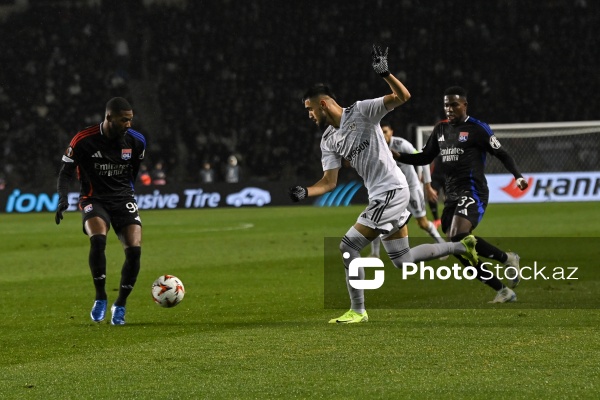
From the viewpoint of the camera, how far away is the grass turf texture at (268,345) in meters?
5.53

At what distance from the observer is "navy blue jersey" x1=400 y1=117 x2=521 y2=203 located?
32.3 ft

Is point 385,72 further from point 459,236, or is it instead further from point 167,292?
point 167,292

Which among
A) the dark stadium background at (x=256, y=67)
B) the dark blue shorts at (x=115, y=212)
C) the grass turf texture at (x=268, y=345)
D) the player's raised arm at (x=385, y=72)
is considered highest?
the dark stadium background at (x=256, y=67)

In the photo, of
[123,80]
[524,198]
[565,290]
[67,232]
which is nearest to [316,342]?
[565,290]

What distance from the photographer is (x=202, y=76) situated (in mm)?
39312

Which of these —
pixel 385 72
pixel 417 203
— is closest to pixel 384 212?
pixel 385 72

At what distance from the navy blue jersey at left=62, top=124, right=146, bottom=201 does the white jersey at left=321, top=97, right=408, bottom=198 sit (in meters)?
1.71

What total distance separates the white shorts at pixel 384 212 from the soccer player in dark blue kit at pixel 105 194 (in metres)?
1.98

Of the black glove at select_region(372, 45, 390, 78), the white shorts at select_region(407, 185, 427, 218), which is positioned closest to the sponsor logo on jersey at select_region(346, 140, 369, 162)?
the black glove at select_region(372, 45, 390, 78)

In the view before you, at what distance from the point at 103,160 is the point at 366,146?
2246mm

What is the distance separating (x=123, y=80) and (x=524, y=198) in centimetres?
1644

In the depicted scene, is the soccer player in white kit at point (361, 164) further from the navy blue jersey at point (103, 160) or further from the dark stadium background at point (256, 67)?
the dark stadium background at point (256, 67)

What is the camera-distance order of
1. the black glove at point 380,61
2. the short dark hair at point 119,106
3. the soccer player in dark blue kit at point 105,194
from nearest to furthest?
1. the black glove at point 380,61
2. the short dark hair at point 119,106
3. the soccer player in dark blue kit at point 105,194

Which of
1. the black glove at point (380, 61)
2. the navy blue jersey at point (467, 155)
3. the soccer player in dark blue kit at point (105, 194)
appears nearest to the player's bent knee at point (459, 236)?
the navy blue jersey at point (467, 155)
